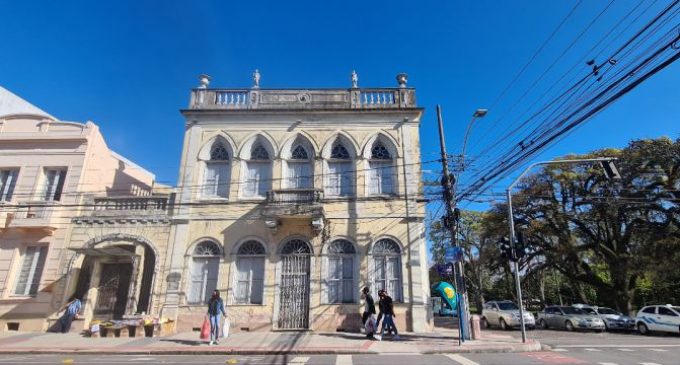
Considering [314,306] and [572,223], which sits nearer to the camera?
[314,306]

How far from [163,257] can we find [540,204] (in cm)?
2162

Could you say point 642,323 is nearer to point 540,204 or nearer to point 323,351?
point 540,204

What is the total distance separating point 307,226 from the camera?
1647cm

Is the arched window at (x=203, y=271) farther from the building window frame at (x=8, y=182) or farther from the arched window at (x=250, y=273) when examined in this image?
the building window frame at (x=8, y=182)

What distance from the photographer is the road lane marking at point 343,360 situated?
30.2ft

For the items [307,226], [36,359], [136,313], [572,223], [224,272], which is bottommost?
[36,359]

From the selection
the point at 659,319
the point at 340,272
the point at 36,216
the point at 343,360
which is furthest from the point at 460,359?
the point at 36,216

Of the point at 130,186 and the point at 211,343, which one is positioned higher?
the point at 130,186

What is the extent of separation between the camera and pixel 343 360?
9648 millimetres

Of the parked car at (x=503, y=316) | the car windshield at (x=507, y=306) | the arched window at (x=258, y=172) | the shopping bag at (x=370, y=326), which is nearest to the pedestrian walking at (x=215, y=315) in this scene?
the shopping bag at (x=370, y=326)

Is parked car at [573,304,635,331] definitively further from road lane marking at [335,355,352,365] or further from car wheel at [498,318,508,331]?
road lane marking at [335,355,352,365]

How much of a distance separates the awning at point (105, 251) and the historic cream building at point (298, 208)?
1.79m

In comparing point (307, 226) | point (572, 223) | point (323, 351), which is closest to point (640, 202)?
point (572, 223)

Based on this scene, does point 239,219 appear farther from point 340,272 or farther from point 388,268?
point 388,268
